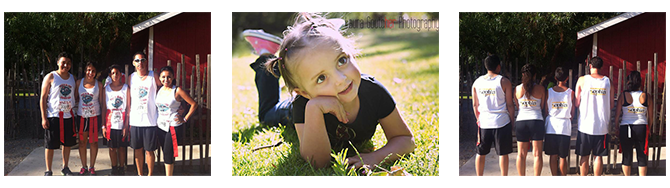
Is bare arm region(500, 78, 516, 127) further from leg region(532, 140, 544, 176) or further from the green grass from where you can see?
the green grass

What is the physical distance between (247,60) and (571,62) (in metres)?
3.41

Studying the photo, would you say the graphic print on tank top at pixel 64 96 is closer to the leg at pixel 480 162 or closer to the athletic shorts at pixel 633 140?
the leg at pixel 480 162

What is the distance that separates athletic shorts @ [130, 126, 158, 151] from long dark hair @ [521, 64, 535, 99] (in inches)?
154

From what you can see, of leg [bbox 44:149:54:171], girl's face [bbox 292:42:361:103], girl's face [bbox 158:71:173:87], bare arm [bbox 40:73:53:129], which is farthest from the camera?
leg [bbox 44:149:54:171]

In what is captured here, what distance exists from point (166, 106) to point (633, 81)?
496 centimetres

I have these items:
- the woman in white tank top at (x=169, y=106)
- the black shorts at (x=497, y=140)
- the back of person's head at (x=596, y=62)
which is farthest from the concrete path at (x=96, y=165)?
the back of person's head at (x=596, y=62)

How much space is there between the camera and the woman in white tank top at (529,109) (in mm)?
5648

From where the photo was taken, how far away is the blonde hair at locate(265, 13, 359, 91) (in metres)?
5.50

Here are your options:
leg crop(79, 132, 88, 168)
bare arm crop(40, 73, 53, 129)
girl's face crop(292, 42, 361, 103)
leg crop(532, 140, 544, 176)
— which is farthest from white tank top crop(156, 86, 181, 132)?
leg crop(532, 140, 544, 176)

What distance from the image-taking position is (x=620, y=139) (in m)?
5.81

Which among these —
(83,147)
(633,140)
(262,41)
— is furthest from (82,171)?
(633,140)

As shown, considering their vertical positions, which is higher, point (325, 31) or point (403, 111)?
point (325, 31)
